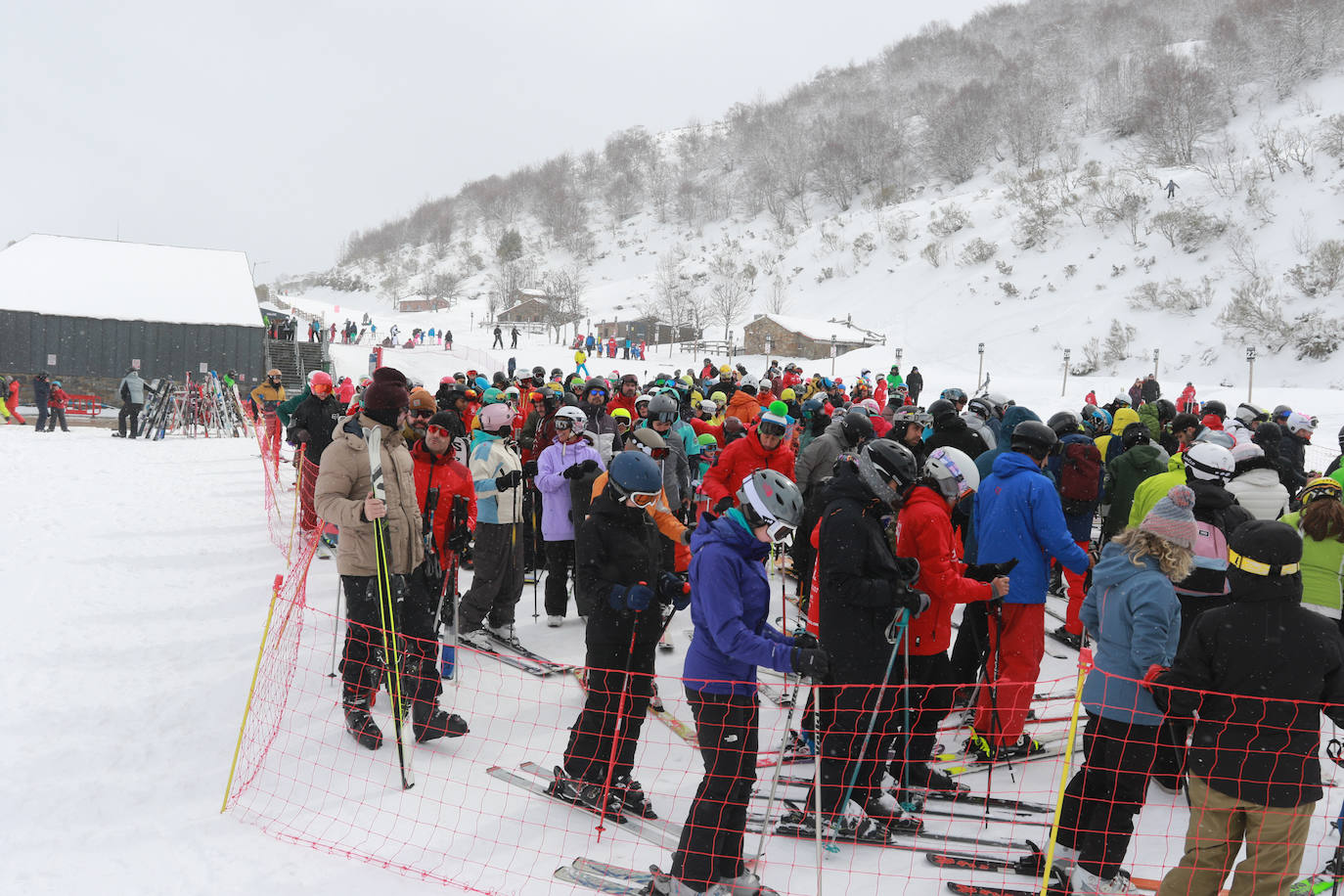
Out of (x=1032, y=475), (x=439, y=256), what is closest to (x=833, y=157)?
(x=439, y=256)

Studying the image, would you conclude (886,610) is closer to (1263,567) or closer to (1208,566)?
(1263,567)

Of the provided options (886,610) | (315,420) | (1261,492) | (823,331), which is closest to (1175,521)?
(886,610)

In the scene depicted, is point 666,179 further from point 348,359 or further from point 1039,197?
point 348,359

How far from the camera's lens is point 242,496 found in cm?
1349

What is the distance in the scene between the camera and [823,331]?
44.1 meters

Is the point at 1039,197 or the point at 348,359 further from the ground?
the point at 1039,197

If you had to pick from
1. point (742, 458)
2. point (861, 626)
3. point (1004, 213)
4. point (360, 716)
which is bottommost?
point (360, 716)

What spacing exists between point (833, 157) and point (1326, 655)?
272ft

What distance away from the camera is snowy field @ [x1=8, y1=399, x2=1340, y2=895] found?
13.1 feet

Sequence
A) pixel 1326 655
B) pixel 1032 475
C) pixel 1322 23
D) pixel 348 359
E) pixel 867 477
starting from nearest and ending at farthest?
1. pixel 1326 655
2. pixel 867 477
3. pixel 1032 475
4. pixel 348 359
5. pixel 1322 23

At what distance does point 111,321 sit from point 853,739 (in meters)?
37.6

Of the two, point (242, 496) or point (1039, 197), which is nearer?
point (242, 496)

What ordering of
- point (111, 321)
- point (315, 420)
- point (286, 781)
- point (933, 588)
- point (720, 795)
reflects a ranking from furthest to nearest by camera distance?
point (111, 321)
point (315, 420)
point (286, 781)
point (933, 588)
point (720, 795)

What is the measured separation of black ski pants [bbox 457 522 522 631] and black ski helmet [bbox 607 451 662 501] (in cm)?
257
